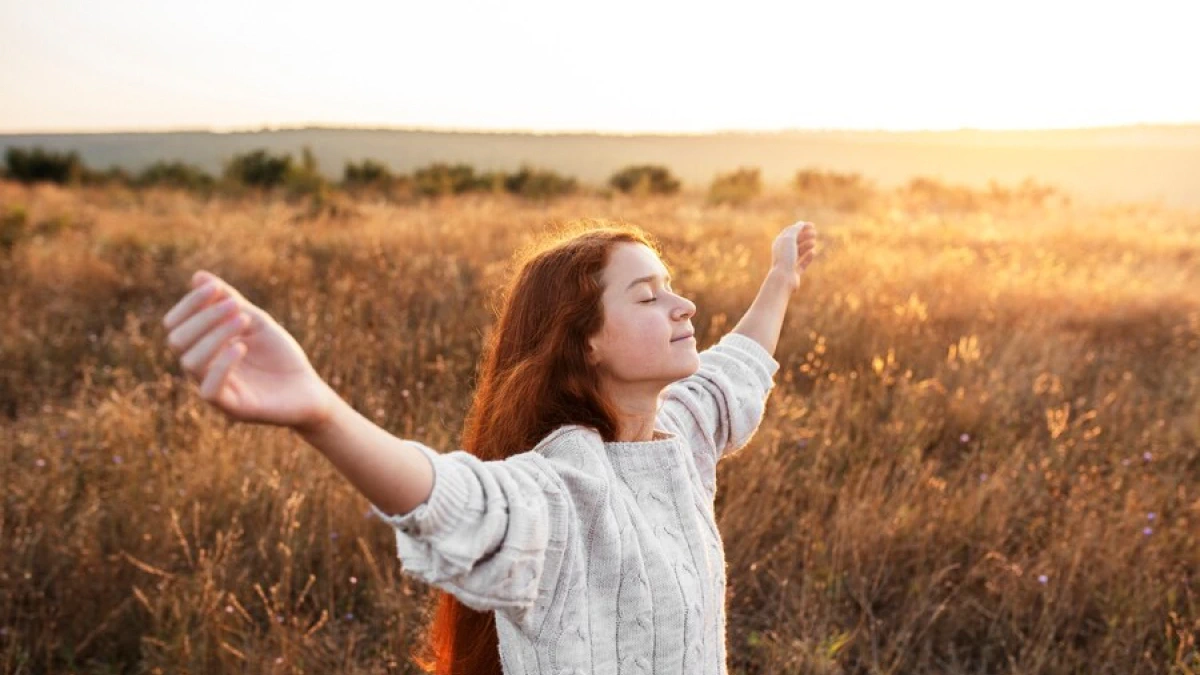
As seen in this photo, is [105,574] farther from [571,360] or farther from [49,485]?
[571,360]

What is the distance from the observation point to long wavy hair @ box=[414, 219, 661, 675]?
1754 millimetres

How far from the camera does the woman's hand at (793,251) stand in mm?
2475

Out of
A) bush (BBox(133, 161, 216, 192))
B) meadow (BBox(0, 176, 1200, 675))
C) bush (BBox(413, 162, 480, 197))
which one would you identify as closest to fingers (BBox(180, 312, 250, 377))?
meadow (BBox(0, 176, 1200, 675))

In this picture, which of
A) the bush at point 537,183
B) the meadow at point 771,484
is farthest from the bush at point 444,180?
the meadow at point 771,484

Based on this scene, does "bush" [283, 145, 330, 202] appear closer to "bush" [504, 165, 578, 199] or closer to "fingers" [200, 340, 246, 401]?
"bush" [504, 165, 578, 199]

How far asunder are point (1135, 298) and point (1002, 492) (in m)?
4.03

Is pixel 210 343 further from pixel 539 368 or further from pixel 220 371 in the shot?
pixel 539 368

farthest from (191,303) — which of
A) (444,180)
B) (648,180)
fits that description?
(648,180)

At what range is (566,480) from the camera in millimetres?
1571

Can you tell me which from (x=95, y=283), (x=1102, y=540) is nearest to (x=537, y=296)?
(x=1102, y=540)

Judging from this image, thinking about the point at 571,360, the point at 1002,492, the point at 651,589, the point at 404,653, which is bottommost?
the point at 404,653

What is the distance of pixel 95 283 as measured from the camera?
22.2 feet

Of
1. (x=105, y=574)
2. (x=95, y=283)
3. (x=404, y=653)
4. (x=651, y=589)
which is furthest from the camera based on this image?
(x=95, y=283)

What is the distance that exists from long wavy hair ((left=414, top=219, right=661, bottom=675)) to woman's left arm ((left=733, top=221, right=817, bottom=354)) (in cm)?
60
